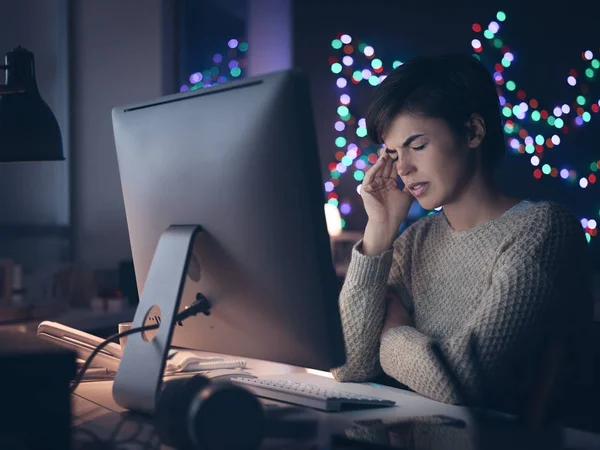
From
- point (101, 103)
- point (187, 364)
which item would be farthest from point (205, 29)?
point (187, 364)

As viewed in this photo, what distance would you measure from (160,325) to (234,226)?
0.60 feet

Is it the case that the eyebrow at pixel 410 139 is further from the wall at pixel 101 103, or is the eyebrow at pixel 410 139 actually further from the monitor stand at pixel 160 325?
the wall at pixel 101 103

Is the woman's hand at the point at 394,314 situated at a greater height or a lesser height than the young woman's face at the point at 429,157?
lesser

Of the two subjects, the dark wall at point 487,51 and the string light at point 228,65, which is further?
the string light at point 228,65

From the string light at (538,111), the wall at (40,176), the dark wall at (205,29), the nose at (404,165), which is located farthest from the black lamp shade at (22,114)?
the string light at (538,111)

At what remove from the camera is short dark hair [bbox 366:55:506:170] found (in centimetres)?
156

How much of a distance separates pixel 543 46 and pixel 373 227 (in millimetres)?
3028

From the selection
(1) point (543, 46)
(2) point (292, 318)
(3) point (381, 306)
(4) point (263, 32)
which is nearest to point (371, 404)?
(2) point (292, 318)

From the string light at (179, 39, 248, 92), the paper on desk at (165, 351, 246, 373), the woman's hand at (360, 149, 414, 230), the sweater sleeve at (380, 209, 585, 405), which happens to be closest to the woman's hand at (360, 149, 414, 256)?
the woman's hand at (360, 149, 414, 230)

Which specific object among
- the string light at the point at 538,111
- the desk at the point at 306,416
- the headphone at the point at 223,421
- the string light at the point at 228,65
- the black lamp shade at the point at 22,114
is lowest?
the desk at the point at 306,416

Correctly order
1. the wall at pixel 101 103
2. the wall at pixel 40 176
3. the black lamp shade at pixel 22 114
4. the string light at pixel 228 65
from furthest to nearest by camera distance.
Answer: the string light at pixel 228 65, the wall at pixel 101 103, the wall at pixel 40 176, the black lamp shade at pixel 22 114

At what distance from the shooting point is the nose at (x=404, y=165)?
61.7 inches

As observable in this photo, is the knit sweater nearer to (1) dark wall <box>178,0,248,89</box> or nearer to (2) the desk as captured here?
(2) the desk

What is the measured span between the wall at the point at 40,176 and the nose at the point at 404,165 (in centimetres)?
235
